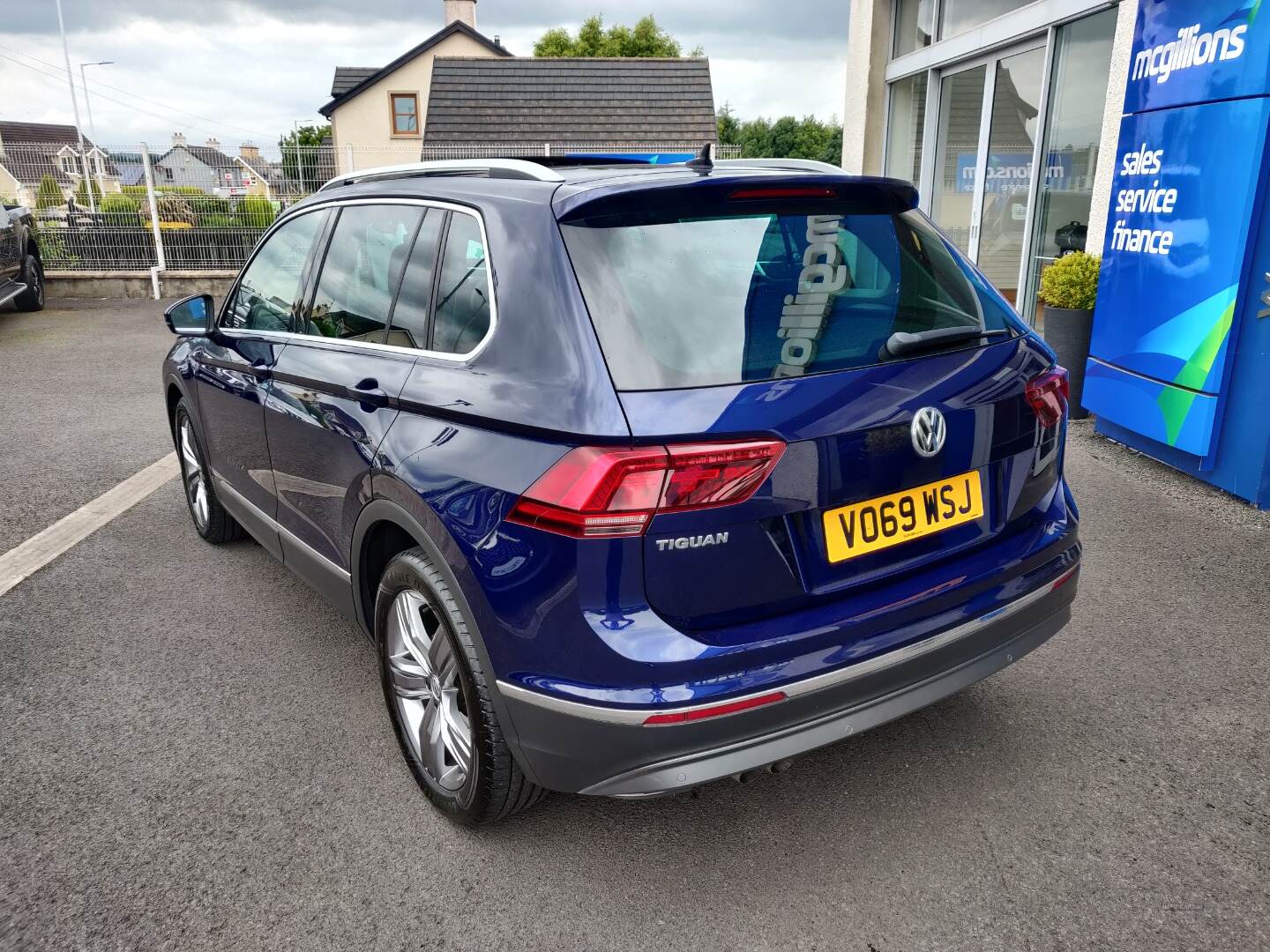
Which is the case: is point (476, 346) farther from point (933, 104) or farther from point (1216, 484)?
point (933, 104)

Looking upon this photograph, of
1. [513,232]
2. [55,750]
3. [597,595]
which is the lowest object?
[55,750]

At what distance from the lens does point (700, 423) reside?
6.88 ft

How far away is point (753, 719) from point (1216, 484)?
4533 millimetres

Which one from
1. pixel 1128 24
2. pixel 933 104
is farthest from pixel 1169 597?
pixel 933 104

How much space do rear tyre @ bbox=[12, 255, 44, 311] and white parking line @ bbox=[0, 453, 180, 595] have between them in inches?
347

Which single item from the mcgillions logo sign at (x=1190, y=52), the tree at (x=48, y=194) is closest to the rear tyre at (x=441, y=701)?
the mcgillions logo sign at (x=1190, y=52)

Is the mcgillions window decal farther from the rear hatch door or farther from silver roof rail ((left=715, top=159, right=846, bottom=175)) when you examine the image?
silver roof rail ((left=715, top=159, right=846, bottom=175))

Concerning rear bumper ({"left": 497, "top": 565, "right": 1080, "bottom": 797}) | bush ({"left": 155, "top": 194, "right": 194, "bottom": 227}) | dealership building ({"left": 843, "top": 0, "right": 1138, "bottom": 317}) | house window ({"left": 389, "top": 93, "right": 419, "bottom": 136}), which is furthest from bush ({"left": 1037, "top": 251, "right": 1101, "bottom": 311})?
house window ({"left": 389, "top": 93, "right": 419, "bottom": 136})

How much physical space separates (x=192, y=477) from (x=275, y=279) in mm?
1624

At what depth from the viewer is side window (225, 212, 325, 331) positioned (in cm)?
371

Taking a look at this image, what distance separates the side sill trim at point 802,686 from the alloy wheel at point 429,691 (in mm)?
395

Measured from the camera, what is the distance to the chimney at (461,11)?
46406 millimetres

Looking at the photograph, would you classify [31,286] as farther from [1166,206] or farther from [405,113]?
[405,113]

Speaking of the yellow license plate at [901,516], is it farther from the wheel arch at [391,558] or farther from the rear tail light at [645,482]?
the wheel arch at [391,558]
